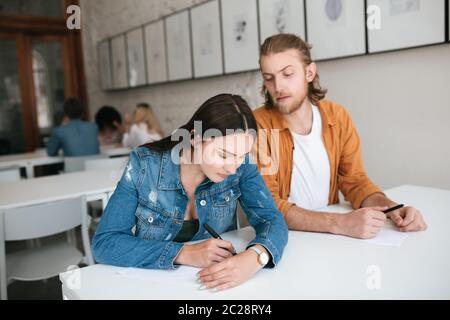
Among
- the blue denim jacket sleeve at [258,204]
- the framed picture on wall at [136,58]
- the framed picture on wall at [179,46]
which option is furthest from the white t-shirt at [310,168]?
the framed picture on wall at [136,58]

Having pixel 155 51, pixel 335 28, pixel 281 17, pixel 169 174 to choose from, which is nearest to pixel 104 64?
pixel 155 51

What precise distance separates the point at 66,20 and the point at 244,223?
5.12 metres

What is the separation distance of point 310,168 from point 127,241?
Answer: 2.73 ft

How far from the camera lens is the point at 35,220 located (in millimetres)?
1854

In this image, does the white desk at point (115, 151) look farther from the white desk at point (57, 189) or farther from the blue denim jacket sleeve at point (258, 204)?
the blue denim jacket sleeve at point (258, 204)

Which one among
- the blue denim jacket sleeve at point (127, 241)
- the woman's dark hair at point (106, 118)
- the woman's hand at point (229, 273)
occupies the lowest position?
the woman's hand at point (229, 273)

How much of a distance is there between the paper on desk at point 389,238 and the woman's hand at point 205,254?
0.43m

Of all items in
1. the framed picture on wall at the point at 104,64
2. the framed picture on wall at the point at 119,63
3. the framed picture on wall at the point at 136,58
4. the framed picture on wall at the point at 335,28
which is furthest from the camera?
the framed picture on wall at the point at 104,64

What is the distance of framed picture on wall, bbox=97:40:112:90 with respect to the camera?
5.56m

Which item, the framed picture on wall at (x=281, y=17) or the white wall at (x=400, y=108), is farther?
the framed picture on wall at (x=281, y=17)

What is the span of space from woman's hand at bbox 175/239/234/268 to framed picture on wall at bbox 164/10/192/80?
3.17 meters

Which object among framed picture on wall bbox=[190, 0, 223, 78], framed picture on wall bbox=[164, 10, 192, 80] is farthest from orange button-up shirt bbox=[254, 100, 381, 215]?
framed picture on wall bbox=[164, 10, 192, 80]

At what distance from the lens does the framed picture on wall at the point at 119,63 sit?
17.1 feet

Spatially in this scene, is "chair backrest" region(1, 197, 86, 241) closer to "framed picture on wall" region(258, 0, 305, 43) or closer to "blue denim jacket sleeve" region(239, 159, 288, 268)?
"blue denim jacket sleeve" region(239, 159, 288, 268)
